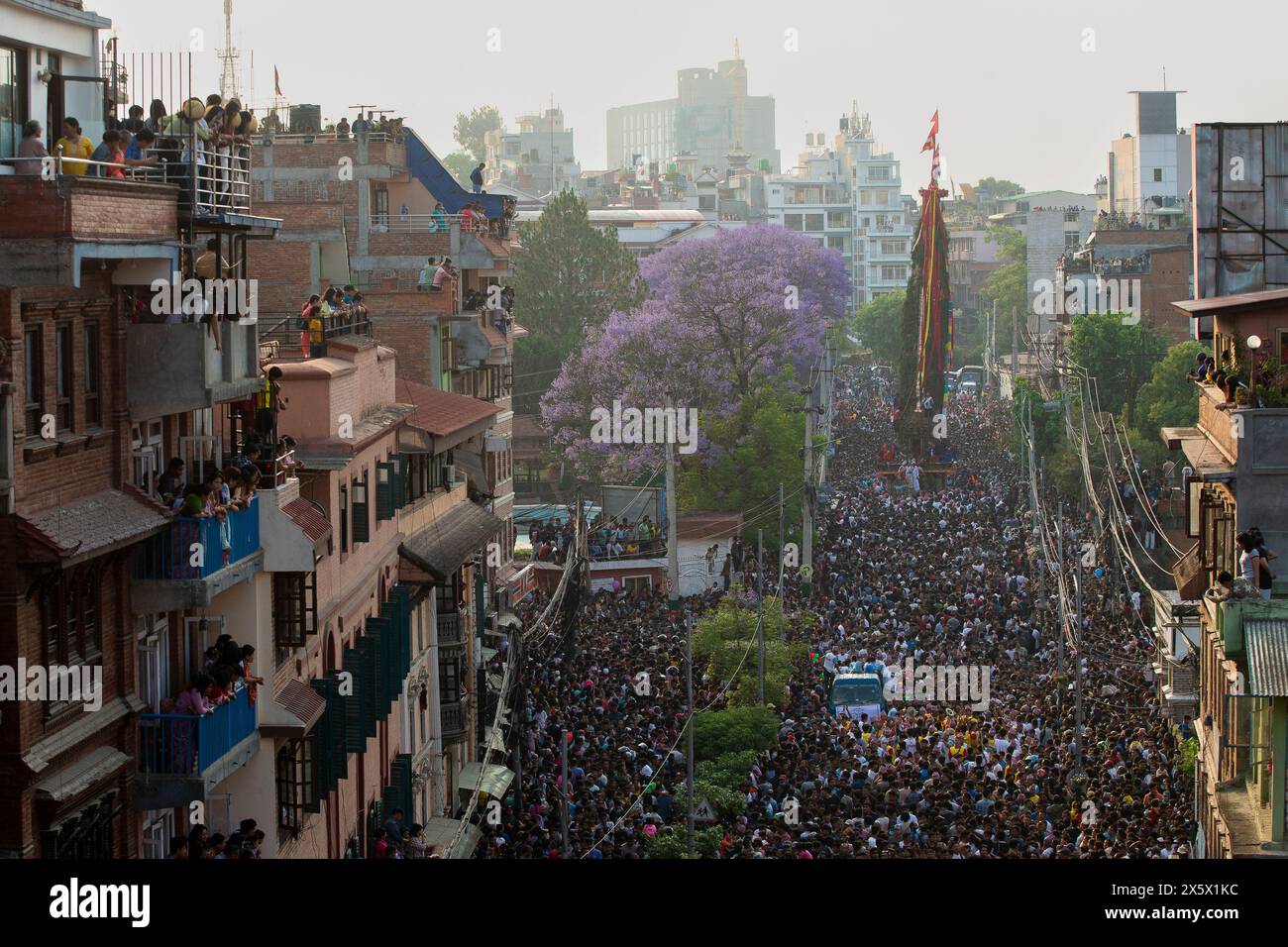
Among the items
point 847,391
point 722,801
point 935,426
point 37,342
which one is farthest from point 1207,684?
point 847,391

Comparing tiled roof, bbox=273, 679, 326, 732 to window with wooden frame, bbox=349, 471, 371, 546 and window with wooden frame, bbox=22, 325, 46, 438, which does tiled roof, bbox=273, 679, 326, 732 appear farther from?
window with wooden frame, bbox=22, 325, 46, 438

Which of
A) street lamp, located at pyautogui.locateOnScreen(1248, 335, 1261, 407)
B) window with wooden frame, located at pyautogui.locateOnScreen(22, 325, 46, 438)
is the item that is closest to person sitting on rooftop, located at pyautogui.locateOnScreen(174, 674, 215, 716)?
window with wooden frame, located at pyautogui.locateOnScreen(22, 325, 46, 438)

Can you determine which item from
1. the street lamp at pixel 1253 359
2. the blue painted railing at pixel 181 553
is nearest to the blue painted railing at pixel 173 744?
the blue painted railing at pixel 181 553

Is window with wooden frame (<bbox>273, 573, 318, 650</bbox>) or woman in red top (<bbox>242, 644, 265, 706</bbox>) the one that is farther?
window with wooden frame (<bbox>273, 573, 318, 650</bbox>)

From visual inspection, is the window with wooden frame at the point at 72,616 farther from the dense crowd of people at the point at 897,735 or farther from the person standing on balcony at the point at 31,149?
the dense crowd of people at the point at 897,735

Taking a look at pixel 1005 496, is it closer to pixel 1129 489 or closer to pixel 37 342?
pixel 1129 489

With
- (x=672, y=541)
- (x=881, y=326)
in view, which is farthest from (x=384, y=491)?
(x=881, y=326)
